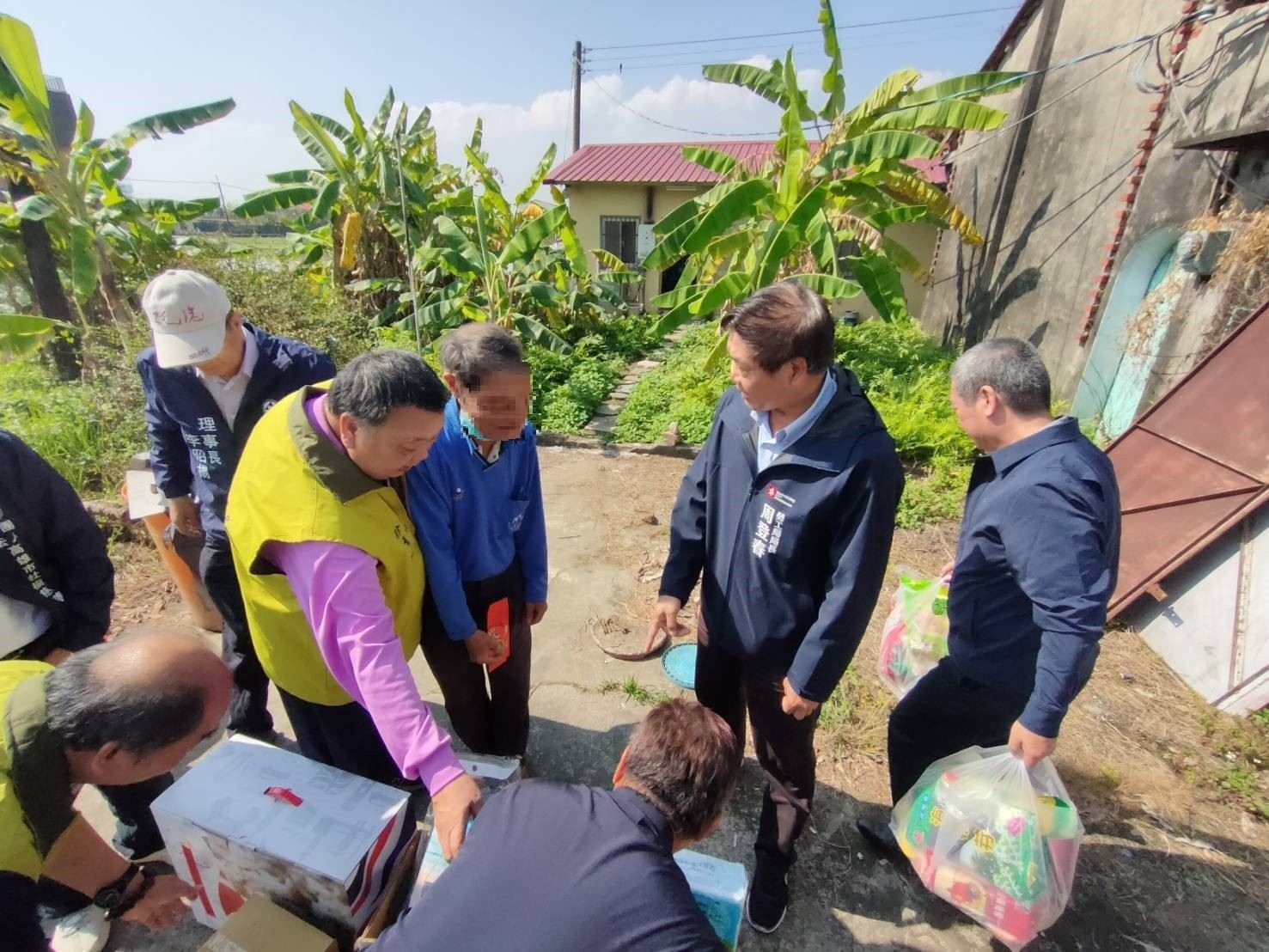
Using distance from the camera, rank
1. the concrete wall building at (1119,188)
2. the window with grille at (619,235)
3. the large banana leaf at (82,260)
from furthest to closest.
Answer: the window with grille at (619,235)
the large banana leaf at (82,260)
the concrete wall building at (1119,188)

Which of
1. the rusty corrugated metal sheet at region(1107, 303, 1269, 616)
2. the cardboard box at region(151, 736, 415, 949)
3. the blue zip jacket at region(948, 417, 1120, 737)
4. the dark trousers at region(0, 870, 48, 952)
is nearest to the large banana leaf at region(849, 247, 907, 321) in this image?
the rusty corrugated metal sheet at region(1107, 303, 1269, 616)

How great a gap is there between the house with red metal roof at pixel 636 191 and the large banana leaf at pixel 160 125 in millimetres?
8446

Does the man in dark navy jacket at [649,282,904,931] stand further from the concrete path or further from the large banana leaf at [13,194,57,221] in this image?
the large banana leaf at [13,194,57,221]

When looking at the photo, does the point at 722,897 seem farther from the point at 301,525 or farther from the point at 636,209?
the point at 636,209

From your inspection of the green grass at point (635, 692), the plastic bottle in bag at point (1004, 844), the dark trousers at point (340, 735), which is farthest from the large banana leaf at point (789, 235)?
the dark trousers at point (340, 735)

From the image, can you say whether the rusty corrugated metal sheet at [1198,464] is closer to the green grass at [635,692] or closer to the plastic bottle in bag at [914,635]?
the plastic bottle in bag at [914,635]

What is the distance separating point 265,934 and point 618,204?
47.8 feet

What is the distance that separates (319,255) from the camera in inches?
386

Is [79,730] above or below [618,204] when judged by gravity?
below

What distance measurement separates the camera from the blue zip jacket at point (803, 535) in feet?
5.23

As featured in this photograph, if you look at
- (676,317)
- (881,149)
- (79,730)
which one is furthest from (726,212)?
(79,730)

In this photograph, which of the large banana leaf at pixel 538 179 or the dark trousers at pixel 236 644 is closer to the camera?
the dark trousers at pixel 236 644

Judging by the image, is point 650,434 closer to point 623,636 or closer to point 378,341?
point 623,636

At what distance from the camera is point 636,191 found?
45.1ft
